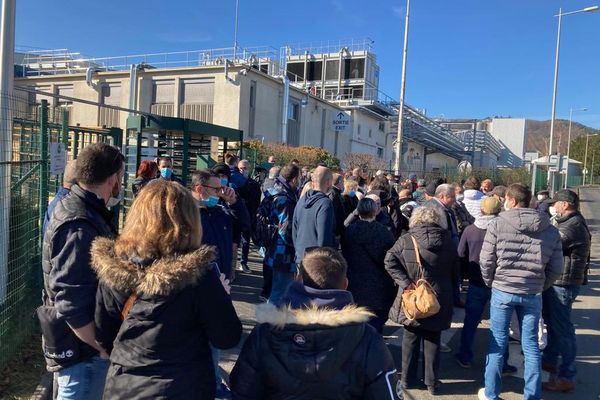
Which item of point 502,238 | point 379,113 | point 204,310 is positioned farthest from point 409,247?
point 379,113

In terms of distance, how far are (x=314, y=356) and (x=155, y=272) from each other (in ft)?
2.57

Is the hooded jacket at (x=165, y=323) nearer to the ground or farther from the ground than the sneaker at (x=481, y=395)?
farther from the ground

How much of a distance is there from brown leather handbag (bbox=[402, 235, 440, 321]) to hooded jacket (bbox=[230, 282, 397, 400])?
2.09 meters

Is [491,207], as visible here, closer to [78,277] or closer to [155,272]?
[155,272]

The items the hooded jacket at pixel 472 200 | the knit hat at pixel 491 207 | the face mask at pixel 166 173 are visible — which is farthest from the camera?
the hooded jacket at pixel 472 200

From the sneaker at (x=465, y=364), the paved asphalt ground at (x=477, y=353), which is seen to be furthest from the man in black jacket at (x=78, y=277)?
the sneaker at (x=465, y=364)

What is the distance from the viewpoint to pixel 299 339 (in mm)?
2008

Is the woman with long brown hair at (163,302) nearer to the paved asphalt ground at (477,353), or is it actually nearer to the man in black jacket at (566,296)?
the paved asphalt ground at (477,353)

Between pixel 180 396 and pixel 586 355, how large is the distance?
535 cm

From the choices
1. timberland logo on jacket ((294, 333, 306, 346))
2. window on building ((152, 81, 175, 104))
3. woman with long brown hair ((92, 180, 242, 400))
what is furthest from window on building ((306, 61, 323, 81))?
timberland logo on jacket ((294, 333, 306, 346))

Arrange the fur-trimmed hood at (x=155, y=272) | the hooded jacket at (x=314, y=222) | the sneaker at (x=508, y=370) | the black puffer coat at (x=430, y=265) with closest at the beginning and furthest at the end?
the fur-trimmed hood at (x=155, y=272)
the black puffer coat at (x=430, y=265)
the hooded jacket at (x=314, y=222)
the sneaker at (x=508, y=370)

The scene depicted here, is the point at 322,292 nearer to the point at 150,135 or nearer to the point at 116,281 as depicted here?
the point at 116,281

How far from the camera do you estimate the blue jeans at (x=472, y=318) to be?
16.7 ft

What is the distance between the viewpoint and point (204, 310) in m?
2.07
